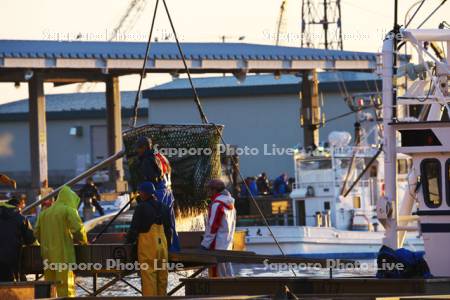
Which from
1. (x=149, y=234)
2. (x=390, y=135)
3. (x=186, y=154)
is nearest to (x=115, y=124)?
(x=390, y=135)

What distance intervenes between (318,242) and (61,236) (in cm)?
2133

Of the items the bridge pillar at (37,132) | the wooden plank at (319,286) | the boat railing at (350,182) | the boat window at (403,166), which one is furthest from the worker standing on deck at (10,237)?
the bridge pillar at (37,132)

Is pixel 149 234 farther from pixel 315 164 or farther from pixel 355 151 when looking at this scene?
pixel 315 164

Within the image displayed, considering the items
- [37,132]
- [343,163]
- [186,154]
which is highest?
[37,132]

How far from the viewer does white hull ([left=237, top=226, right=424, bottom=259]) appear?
38.4 metres

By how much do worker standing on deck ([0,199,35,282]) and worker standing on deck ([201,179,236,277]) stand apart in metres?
2.28

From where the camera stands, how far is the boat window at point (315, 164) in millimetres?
42125

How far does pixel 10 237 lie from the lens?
18.2 metres

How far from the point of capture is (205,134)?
67.8ft

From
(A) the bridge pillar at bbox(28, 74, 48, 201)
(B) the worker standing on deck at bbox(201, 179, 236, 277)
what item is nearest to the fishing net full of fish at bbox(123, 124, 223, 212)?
(B) the worker standing on deck at bbox(201, 179, 236, 277)

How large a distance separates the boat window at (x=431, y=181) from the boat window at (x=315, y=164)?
69.6 feet

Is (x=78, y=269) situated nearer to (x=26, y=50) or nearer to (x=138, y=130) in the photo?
(x=138, y=130)

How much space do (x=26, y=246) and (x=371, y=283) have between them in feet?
14.9

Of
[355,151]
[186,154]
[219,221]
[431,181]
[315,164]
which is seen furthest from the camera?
[315,164]
